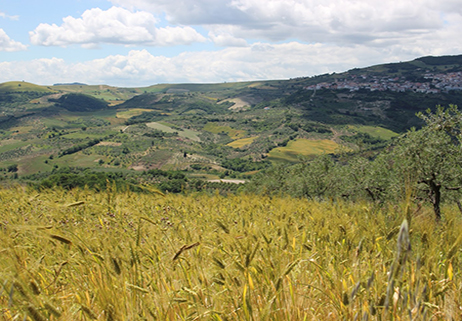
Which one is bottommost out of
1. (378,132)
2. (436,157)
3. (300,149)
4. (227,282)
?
(300,149)

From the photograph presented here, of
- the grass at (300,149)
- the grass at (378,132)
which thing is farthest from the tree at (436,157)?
the grass at (378,132)

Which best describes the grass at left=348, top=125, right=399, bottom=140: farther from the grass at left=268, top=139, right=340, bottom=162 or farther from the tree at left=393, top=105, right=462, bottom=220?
the tree at left=393, top=105, right=462, bottom=220

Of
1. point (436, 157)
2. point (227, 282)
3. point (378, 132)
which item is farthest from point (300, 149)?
point (227, 282)

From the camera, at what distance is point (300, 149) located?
184875 millimetres

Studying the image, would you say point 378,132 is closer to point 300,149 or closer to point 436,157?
point 300,149

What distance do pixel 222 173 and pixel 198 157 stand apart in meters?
34.8

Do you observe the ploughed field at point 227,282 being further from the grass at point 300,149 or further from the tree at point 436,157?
the grass at point 300,149

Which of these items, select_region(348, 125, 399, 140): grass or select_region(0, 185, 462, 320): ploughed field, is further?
select_region(348, 125, 399, 140): grass

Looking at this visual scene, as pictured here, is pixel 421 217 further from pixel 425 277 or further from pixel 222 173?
pixel 222 173

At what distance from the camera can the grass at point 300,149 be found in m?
175

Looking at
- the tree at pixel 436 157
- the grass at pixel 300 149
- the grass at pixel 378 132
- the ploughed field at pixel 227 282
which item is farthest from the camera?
the grass at pixel 378 132

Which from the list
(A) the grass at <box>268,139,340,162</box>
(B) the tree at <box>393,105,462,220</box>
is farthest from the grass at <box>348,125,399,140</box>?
(B) the tree at <box>393,105,462,220</box>

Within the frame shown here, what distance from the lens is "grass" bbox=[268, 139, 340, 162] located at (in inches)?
6880

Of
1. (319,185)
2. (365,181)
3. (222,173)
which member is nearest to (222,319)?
(365,181)
